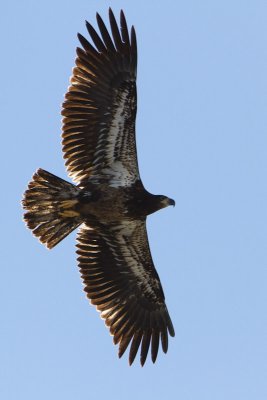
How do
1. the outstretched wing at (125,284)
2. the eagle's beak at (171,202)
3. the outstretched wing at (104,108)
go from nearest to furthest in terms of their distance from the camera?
the outstretched wing at (104,108)
the eagle's beak at (171,202)
the outstretched wing at (125,284)

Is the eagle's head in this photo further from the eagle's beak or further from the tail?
the tail

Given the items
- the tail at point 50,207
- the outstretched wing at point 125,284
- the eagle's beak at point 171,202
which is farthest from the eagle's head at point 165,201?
the tail at point 50,207

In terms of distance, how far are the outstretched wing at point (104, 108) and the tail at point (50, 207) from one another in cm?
34

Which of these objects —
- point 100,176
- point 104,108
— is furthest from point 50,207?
point 104,108

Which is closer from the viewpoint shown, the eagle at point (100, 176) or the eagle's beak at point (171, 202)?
the eagle at point (100, 176)

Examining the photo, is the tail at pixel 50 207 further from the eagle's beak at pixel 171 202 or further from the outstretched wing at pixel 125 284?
the eagle's beak at pixel 171 202

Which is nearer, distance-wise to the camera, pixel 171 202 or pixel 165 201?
pixel 165 201

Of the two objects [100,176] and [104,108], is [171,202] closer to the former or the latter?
[100,176]

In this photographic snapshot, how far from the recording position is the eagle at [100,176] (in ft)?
63.2

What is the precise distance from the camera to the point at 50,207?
19.5m

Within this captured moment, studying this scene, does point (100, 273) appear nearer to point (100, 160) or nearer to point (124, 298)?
point (124, 298)

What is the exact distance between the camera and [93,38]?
63.0ft

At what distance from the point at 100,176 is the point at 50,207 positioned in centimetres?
91

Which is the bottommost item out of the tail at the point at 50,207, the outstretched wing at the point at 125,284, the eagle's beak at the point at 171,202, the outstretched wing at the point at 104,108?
the outstretched wing at the point at 125,284
